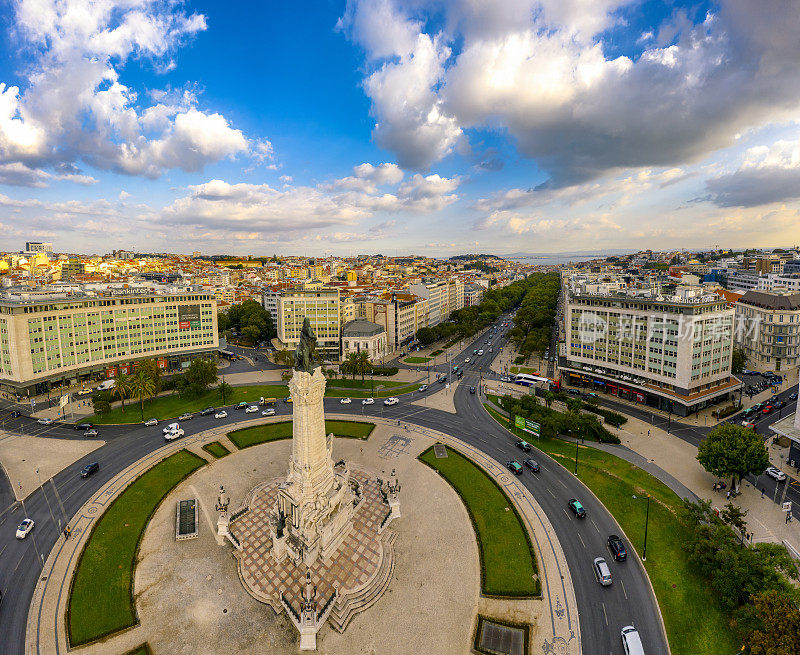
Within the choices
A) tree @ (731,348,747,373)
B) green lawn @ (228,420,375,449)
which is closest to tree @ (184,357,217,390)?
green lawn @ (228,420,375,449)

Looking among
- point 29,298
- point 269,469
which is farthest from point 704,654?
point 29,298

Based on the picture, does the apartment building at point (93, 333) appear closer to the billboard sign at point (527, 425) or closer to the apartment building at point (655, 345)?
the billboard sign at point (527, 425)

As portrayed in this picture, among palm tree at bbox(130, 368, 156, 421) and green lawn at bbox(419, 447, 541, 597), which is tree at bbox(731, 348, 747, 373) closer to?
green lawn at bbox(419, 447, 541, 597)

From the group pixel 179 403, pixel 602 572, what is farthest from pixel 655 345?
pixel 179 403

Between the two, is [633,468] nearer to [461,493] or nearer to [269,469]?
[461,493]

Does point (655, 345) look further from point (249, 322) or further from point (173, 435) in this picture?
point (249, 322)

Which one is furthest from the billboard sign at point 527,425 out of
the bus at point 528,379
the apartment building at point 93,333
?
the apartment building at point 93,333

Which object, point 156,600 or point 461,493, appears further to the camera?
point 461,493
